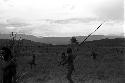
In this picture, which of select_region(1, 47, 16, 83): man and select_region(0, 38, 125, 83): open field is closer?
select_region(1, 47, 16, 83): man

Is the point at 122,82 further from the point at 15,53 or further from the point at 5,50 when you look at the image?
the point at 5,50

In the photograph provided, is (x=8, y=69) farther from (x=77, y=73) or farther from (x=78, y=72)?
(x=78, y=72)

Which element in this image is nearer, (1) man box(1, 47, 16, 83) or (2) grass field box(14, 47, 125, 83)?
(1) man box(1, 47, 16, 83)

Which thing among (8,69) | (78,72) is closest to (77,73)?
(78,72)

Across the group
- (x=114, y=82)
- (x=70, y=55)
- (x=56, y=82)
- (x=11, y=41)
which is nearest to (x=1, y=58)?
(x=11, y=41)

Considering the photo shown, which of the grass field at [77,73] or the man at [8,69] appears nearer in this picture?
the man at [8,69]

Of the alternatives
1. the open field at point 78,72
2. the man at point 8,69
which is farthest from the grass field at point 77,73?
the man at point 8,69

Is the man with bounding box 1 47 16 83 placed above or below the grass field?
above

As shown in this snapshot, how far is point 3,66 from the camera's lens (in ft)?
19.9

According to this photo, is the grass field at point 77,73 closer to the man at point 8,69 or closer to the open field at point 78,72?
the open field at point 78,72

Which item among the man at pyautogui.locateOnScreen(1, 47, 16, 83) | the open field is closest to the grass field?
the open field

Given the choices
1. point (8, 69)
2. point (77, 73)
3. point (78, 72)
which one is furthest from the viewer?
point (78, 72)

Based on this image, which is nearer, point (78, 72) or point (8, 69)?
point (8, 69)

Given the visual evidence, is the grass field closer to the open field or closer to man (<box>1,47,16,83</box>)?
the open field
